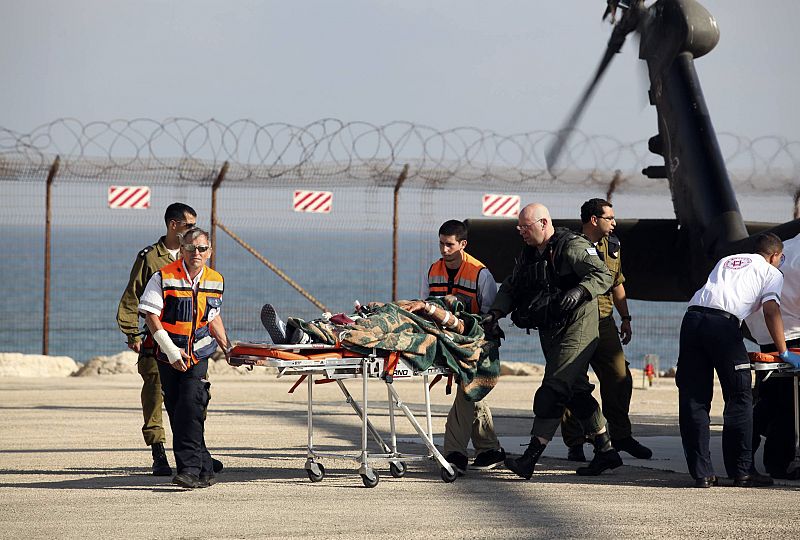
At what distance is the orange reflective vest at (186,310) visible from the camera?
8.46 metres

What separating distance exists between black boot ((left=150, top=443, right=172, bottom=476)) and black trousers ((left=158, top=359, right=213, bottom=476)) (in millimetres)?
715

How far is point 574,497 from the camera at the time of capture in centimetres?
810

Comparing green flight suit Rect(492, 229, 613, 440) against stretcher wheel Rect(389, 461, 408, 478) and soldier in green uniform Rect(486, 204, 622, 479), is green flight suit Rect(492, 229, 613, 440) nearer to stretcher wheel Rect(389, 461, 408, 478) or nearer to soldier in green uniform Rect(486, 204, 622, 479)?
soldier in green uniform Rect(486, 204, 622, 479)

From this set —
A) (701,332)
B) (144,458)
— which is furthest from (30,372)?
(701,332)

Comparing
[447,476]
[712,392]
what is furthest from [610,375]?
[447,476]

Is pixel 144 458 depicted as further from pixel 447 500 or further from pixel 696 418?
pixel 696 418

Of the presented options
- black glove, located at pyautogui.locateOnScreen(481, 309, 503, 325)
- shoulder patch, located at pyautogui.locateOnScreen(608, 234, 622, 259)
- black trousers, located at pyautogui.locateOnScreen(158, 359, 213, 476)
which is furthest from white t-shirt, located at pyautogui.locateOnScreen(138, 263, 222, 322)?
shoulder patch, located at pyautogui.locateOnScreen(608, 234, 622, 259)

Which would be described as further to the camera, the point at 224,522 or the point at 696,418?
the point at 696,418

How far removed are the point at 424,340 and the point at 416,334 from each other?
68 millimetres

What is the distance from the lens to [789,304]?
921cm

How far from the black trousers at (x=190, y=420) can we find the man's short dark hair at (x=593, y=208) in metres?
3.44

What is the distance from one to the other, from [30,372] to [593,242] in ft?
34.7

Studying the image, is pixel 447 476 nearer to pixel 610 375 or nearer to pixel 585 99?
pixel 610 375

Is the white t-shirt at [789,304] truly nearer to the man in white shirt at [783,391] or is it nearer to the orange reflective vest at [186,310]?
the man in white shirt at [783,391]
